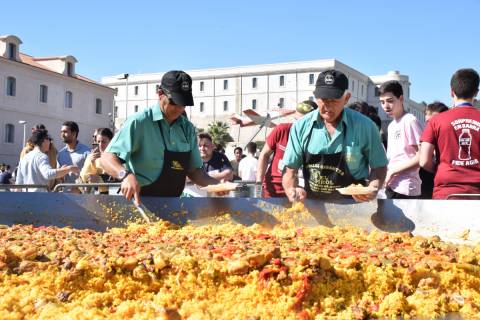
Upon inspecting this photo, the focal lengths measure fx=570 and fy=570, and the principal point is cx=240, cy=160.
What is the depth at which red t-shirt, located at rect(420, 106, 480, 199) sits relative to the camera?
3.80m

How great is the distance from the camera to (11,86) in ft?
129

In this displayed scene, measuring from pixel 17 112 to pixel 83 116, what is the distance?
266 inches

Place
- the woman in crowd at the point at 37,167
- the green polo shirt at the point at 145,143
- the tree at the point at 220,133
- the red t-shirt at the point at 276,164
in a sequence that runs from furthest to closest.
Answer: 1. the tree at the point at 220,133
2. the woman in crowd at the point at 37,167
3. the red t-shirt at the point at 276,164
4. the green polo shirt at the point at 145,143

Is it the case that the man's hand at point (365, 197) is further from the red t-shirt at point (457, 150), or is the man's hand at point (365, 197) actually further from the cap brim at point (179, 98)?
the cap brim at point (179, 98)

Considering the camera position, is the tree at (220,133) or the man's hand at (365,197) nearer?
the man's hand at (365,197)

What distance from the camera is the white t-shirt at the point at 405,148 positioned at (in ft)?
15.4

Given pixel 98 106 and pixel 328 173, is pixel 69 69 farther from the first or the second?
pixel 328 173

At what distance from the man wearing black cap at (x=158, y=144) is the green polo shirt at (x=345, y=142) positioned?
0.78 metres

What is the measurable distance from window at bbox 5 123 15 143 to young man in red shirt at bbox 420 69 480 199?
126 feet

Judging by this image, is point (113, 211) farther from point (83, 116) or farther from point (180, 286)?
point (83, 116)

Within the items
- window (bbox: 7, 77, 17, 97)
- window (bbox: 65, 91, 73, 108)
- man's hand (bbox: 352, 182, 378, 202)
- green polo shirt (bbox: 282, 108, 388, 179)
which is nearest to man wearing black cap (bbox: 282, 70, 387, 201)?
green polo shirt (bbox: 282, 108, 388, 179)

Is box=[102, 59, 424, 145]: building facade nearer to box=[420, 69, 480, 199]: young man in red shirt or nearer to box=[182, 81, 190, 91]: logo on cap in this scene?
box=[420, 69, 480, 199]: young man in red shirt

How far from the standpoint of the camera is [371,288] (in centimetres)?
197

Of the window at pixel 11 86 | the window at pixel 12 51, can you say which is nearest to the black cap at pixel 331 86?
the window at pixel 11 86
